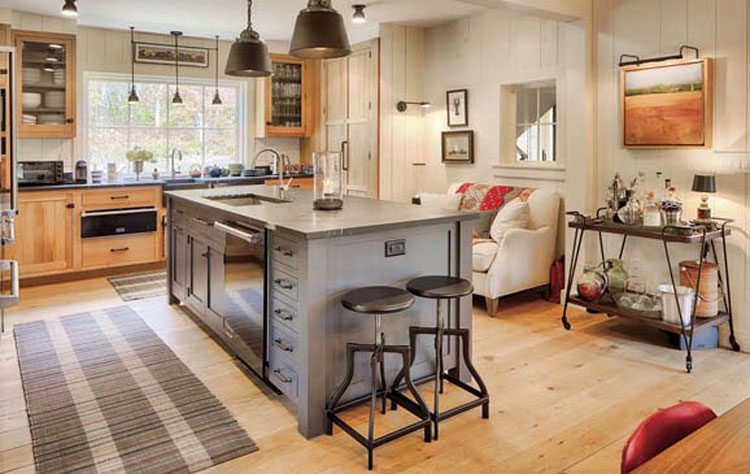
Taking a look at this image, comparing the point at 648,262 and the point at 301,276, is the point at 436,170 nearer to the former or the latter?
the point at 648,262

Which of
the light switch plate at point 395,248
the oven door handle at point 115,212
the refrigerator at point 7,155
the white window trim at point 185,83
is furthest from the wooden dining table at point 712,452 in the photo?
the white window trim at point 185,83

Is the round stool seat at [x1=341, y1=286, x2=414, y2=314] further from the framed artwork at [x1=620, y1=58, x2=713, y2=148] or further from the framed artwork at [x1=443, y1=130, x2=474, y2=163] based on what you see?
the framed artwork at [x1=443, y1=130, x2=474, y2=163]

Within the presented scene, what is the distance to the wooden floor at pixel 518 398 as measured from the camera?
2.50 metres

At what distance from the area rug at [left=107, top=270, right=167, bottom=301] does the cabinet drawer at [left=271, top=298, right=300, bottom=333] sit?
103 inches

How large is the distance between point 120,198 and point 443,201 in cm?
322

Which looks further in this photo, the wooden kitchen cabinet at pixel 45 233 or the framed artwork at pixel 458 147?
the framed artwork at pixel 458 147

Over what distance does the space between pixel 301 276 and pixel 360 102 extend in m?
4.18

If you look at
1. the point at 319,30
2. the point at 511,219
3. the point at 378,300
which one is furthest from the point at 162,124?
the point at 378,300

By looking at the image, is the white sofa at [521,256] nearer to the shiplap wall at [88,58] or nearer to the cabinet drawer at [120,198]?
the cabinet drawer at [120,198]

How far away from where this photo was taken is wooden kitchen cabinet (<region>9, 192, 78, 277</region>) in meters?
5.38

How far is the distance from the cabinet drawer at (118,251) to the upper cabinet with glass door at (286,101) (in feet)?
6.59

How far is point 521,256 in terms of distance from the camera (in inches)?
188

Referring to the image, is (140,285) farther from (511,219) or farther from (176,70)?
(511,219)

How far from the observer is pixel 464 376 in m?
3.33
